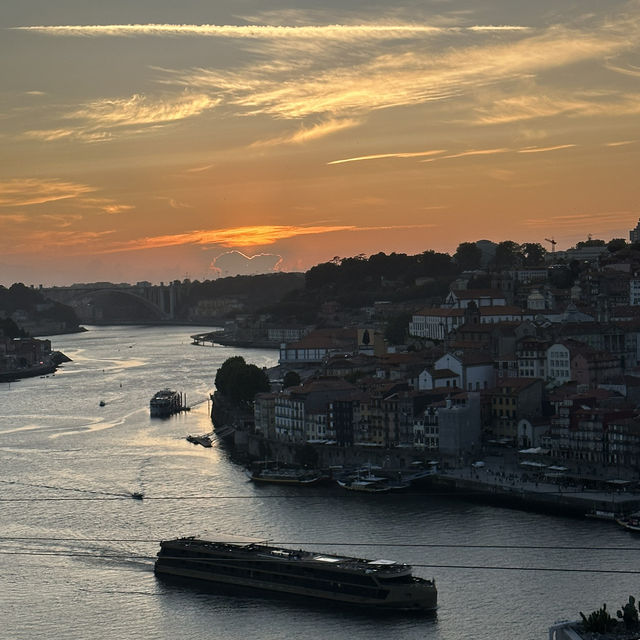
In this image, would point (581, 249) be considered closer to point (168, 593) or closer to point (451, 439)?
point (451, 439)

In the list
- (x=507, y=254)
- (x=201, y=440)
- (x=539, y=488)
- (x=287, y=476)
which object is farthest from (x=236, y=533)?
(x=507, y=254)

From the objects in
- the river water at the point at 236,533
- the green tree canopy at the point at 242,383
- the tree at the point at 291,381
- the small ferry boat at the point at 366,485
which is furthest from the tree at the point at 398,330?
the small ferry boat at the point at 366,485

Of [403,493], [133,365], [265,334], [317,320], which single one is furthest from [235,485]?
[265,334]

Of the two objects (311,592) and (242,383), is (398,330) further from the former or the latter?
(311,592)

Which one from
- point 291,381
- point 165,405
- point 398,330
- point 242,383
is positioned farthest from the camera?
point 398,330

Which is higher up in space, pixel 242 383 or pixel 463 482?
pixel 242 383

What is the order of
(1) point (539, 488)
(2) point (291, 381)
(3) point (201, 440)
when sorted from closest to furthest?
1. (1) point (539, 488)
2. (3) point (201, 440)
3. (2) point (291, 381)
